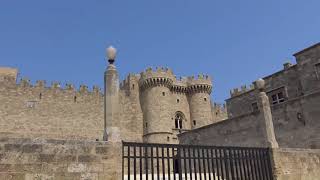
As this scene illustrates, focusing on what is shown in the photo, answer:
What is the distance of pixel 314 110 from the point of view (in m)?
13.9

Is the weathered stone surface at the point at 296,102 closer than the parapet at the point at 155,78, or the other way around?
the weathered stone surface at the point at 296,102

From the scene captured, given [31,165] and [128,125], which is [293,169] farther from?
[128,125]

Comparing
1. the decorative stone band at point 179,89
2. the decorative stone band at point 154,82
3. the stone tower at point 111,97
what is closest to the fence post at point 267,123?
the stone tower at point 111,97

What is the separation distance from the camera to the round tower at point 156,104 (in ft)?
110

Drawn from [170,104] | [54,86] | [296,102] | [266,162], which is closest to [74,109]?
[54,86]

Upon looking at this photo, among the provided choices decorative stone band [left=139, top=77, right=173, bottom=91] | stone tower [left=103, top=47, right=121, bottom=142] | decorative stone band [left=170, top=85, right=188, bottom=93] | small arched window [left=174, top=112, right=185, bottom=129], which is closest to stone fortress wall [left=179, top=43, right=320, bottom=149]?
stone tower [left=103, top=47, right=121, bottom=142]

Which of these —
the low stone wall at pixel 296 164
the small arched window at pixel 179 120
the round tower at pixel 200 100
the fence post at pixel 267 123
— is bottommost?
the low stone wall at pixel 296 164

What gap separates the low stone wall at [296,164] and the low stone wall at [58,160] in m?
5.66

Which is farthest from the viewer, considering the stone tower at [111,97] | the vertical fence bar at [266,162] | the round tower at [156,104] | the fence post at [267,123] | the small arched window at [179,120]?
the small arched window at [179,120]

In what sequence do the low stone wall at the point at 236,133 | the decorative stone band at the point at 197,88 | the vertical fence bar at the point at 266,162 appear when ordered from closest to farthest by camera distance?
the vertical fence bar at the point at 266,162, the low stone wall at the point at 236,133, the decorative stone band at the point at 197,88

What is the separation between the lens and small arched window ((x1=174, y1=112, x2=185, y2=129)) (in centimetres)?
3594

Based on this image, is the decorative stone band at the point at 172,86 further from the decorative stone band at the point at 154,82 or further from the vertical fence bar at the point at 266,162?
the vertical fence bar at the point at 266,162

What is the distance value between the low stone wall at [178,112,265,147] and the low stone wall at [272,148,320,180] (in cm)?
361

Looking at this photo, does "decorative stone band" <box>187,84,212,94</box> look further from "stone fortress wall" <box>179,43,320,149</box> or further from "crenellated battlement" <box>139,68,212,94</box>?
"stone fortress wall" <box>179,43,320,149</box>
